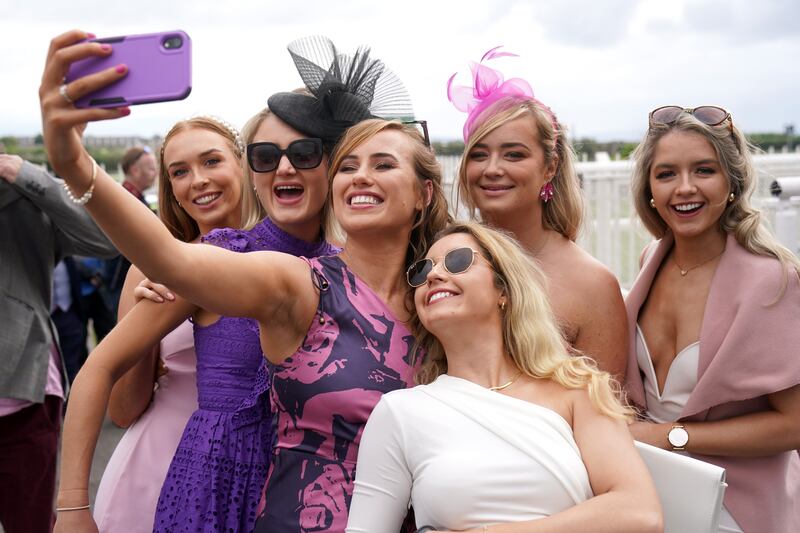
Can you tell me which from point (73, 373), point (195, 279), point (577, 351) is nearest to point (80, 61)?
point (195, 279)

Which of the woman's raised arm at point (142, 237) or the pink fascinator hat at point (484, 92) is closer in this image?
the woman's raised arm at point (142, 237)

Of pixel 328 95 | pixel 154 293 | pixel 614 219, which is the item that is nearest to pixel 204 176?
pixel 328 95

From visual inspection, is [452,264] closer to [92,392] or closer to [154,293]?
[154,293]

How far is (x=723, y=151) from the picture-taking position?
274 cm

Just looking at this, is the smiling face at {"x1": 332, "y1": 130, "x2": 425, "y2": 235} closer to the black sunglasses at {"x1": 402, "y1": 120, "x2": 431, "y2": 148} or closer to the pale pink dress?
the black sunglasses at {"x1": 402, "y1": 120, "x2": 431, "y2": 148}

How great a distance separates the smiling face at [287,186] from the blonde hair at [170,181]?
479 mm

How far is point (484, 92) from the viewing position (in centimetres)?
305

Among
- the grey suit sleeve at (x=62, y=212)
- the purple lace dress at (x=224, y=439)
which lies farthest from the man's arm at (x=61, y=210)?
the purple lace dress at (x=224, y=439)

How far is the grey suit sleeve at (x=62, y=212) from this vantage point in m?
3.45

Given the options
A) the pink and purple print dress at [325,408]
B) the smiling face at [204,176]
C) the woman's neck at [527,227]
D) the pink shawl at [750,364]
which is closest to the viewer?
the pink and purple print dress at [325,408]

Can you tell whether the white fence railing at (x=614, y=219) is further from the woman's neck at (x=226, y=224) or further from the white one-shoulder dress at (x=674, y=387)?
the white one-shoulder dress at (x=674, y=387)

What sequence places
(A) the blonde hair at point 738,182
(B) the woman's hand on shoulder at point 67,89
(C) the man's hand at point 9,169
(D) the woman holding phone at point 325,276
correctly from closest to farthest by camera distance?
1. (B) the woman's hand on shoulder at point 67,89
2. (D) the woman holding phone at point 325,276
3. (A) the blonde hair at point 738,182
4. (C) the man's hand at point 9,169

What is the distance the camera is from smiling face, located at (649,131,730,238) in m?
2.72

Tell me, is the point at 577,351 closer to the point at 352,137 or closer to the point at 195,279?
the point at 352,137
